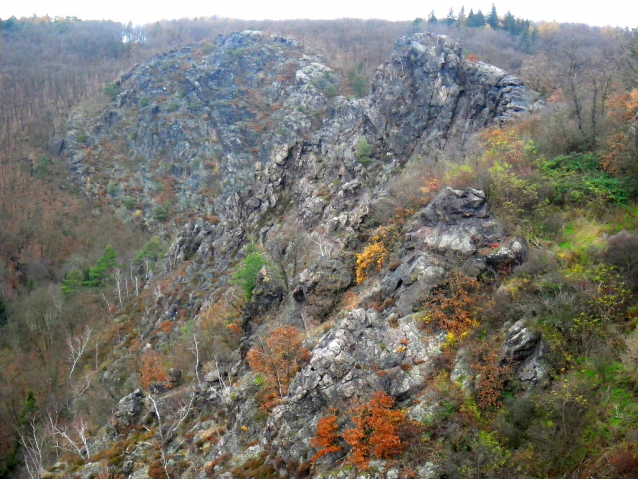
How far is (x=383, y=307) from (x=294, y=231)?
74.3 feet

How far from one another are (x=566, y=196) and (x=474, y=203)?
3879 millimetres

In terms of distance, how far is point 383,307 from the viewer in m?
20.0

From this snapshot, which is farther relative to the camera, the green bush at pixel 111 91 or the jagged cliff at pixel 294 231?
the green bush at pixel 111 91

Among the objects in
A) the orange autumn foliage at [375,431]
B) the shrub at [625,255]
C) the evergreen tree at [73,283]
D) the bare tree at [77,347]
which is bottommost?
the bare tree at [77,347]

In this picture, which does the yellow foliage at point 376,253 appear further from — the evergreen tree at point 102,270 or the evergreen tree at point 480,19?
the evergreen tree at point 480,19

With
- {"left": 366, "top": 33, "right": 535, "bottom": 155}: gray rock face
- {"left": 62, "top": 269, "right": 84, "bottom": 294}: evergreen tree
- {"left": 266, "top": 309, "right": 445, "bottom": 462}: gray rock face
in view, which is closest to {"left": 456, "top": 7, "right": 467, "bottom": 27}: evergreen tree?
{"left": 366, "top": 33, "right": 535, "bottom": 155}: gray rock face

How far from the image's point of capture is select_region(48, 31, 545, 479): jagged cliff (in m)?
17.7

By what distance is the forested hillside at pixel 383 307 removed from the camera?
1364 cm

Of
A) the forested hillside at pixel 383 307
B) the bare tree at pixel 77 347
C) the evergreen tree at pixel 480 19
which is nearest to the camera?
the forested hillside at pixel 383 307

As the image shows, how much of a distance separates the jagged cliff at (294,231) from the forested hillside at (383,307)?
159 millimetres

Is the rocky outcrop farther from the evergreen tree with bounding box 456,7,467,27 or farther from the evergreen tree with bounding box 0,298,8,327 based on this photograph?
the evergreen tree with bounding box 456,7,467,27

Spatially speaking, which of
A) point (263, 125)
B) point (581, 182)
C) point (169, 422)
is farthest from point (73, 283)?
point (581, 182)

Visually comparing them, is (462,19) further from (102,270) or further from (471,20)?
(102,270)

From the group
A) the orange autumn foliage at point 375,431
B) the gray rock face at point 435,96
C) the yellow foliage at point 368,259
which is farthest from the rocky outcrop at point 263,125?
the orange autumn foliage at point 375,431
